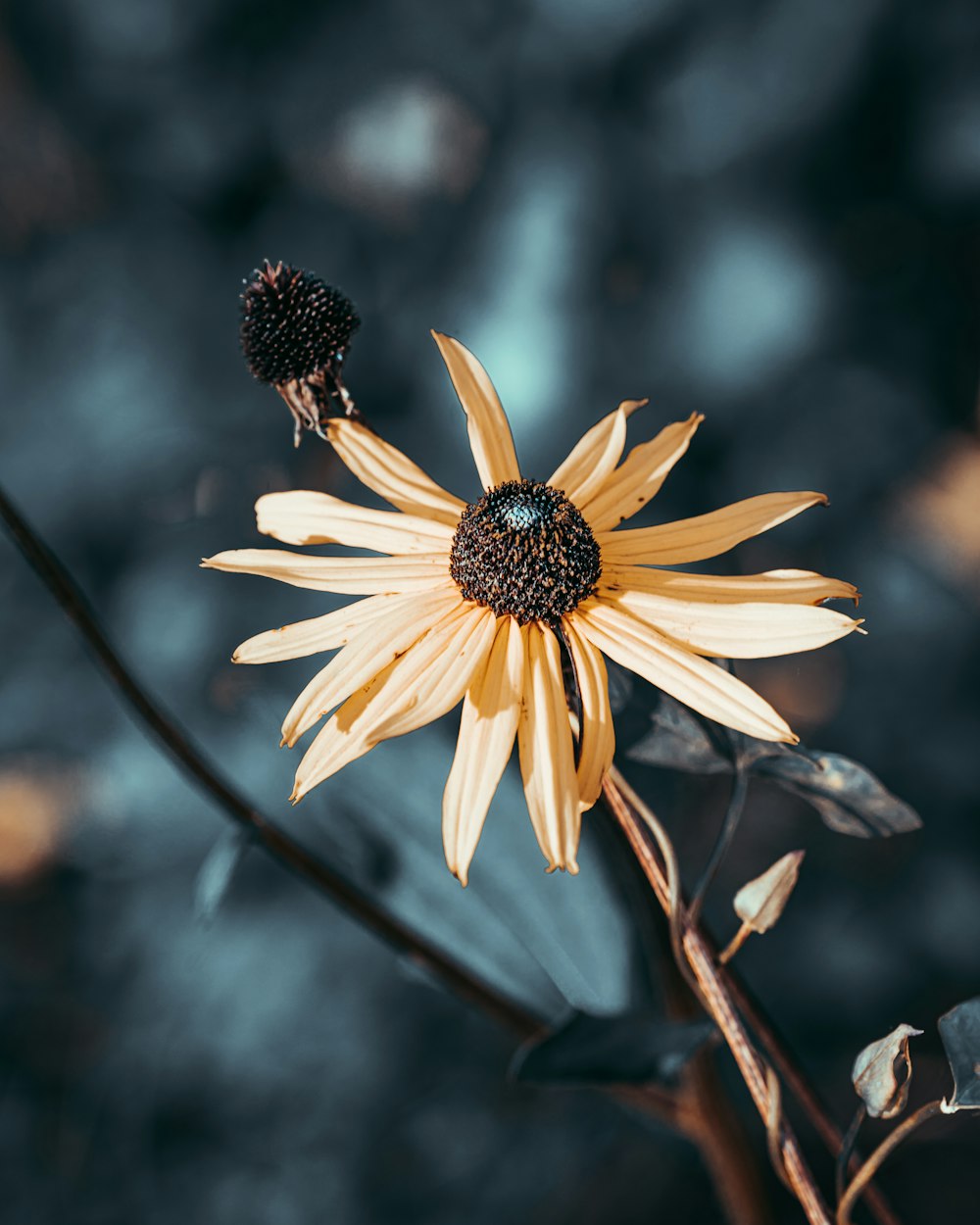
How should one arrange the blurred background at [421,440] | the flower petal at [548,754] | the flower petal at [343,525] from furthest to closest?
the blurred background at [421,440]
the flower petal at [343,525]
the flower petal at [548,754]

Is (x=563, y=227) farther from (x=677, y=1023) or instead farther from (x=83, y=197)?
(x=677, y=1023)

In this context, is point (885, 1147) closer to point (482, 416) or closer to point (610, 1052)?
point (610, 1052)

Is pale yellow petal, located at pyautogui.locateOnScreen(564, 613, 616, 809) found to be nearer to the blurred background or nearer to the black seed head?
the black seed head

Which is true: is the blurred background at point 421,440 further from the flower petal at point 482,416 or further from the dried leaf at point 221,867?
the flower petal at point 482,416

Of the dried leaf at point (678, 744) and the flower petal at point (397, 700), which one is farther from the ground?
the flower petal at point (397, 700)

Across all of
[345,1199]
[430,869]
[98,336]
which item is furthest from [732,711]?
[98,336]

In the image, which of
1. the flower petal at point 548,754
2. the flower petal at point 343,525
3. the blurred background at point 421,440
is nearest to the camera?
the flower petal at point 548,754

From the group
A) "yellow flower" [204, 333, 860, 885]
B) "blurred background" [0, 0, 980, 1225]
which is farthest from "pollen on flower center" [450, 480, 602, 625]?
"blurred background" [0, 0, 980, 1225]

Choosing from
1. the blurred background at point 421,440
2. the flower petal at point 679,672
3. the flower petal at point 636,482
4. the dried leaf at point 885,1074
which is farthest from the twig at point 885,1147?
the blurred background at point 421,440

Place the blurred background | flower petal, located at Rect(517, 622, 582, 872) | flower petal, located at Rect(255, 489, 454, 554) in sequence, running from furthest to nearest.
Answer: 1. the blurred background
2. flower petal, located at Rect(255, 489, 454, 554)
3. flower petal, located at Rect(517, 622, 582, 872)
